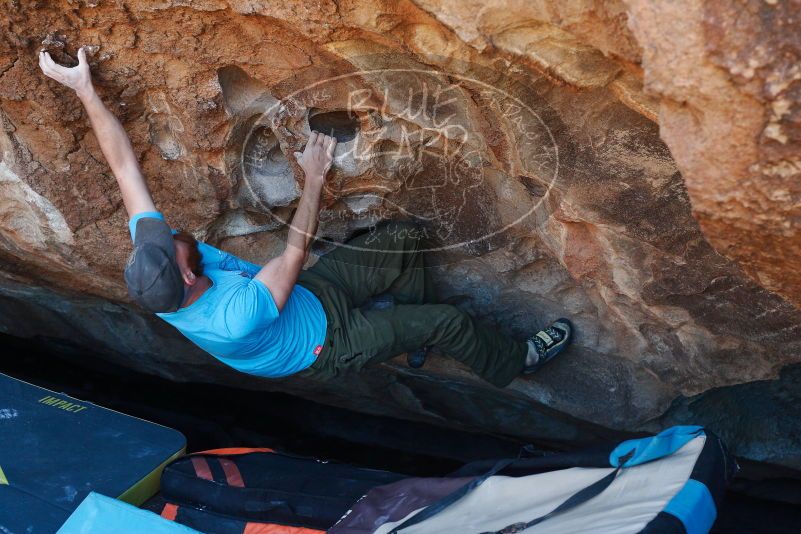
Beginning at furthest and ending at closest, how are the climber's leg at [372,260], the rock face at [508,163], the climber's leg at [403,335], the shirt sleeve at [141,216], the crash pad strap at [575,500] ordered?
1. the climber's leg at [372,260]
2. the climber's leg at [403,335]
3. the shirt sleeve at [141,216]
4. the crash pad strap at [575,500]
5. the rock face at [508,163]

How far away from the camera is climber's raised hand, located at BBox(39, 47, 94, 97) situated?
1671mm

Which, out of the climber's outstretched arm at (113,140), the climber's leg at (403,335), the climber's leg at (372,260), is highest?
the climber's outstretched arm at (113,140)

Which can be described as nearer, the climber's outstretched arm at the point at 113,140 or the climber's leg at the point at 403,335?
the climber's outstretched arm at the point at 113,140

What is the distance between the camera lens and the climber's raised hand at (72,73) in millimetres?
1671

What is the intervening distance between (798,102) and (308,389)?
2.37 metres

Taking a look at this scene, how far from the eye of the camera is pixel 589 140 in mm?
1642

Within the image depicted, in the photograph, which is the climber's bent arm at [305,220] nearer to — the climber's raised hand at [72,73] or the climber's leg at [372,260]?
the climber's leg at [372,260]

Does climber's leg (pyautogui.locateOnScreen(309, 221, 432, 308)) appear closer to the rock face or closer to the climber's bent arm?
the rock face

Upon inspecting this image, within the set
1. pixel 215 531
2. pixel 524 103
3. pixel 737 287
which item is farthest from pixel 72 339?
pixel 737 287

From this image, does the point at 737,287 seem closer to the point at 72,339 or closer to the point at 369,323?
the point at 369,323

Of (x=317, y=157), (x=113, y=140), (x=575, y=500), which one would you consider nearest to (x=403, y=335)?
(x=317, y=157)

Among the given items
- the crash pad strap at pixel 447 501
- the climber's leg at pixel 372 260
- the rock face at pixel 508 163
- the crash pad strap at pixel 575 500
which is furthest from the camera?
the climber's leg at pixel 372 260

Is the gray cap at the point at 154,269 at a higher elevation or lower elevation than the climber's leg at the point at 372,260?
higher

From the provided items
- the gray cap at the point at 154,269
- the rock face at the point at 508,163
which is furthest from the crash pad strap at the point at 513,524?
the gray cap at the point at 154,269
